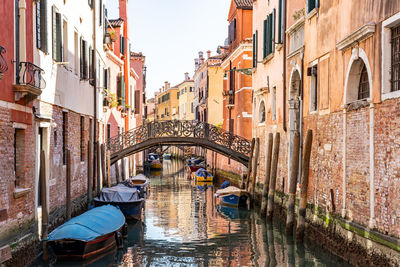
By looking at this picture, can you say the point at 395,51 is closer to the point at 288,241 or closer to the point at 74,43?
the point at 288,241

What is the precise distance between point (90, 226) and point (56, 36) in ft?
14.2

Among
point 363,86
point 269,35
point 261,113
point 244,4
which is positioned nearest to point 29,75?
point 363,86

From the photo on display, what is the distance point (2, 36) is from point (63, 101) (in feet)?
14.9

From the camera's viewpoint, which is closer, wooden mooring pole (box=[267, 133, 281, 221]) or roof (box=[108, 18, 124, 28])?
wooden mooring pole (box=[267, 133, 281, 221])

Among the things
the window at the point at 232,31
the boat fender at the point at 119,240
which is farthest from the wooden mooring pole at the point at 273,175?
the window at the point at 232,31

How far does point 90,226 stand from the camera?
10398mm

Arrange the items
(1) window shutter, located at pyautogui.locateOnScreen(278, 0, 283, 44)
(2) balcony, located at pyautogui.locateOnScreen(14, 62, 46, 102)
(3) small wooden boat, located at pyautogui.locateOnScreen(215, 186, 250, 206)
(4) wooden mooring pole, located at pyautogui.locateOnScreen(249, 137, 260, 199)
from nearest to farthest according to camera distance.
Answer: (2) balcony, located at pyautogui.locateOnScreen(14, 62, 46, 102)
(1) window shutter, located at pyautogui.locateOnScreen(278, 0, 283, 44)
(3) small wooden boat, located at pyautogui.locateOnScreen(215, 186, 250, 206)
(4) wooden mooring pole, located at pyautogui.locateOnScreen(249, 137, 260, 199)

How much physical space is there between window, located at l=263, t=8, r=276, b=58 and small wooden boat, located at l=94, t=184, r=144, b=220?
6293mm

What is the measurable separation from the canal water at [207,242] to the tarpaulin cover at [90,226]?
0.54m

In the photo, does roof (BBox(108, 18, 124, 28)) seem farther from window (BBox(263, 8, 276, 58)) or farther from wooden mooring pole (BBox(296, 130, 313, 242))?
wooden mooring pole (BBox(296, 130, 313, 242))

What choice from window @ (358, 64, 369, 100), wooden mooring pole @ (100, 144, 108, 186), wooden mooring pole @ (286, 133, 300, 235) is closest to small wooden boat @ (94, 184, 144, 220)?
wooden mooring pole @ (100, 144, 108, 186)

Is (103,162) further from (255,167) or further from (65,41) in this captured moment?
(65,41)

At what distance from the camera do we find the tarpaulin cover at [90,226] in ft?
32.3

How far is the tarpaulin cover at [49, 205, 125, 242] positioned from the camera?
9859mm
